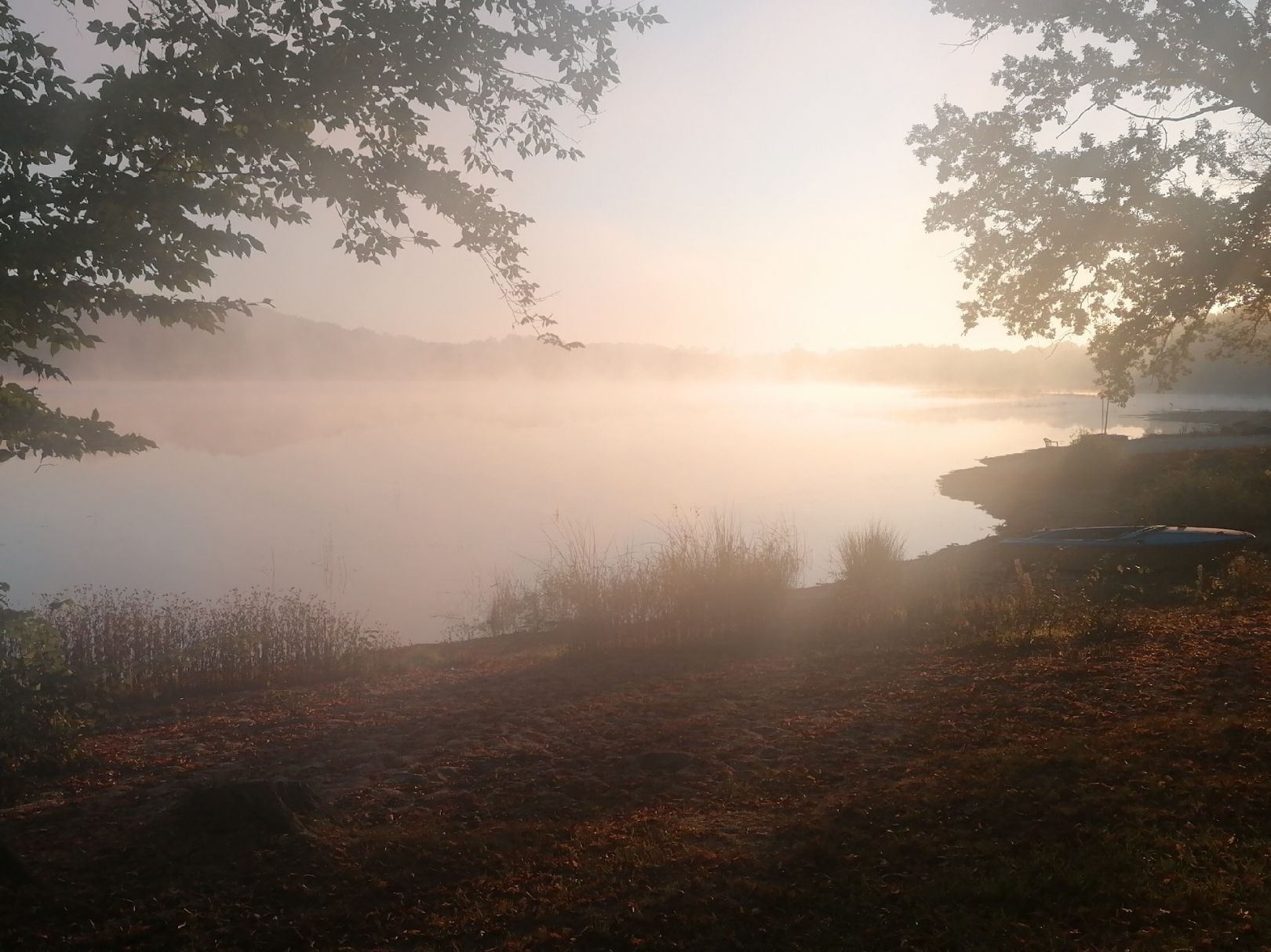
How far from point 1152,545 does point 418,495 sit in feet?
87.6

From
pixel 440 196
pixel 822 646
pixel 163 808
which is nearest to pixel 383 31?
pixel 440 196

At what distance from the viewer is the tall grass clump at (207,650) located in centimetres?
1045

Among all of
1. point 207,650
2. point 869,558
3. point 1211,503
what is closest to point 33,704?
point 207,650

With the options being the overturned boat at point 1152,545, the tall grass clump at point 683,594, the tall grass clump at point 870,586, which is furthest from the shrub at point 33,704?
the overturned boat at point 1152,545

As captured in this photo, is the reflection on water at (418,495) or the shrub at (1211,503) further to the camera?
the reflection on water at (418,495)

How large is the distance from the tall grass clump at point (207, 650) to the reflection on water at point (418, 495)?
5206 mm

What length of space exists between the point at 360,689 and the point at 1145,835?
743 cm

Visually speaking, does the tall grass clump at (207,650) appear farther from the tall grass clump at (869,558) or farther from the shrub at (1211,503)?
the shrub at (1211,503)

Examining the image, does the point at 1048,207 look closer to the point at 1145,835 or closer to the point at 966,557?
the point at 1145,835

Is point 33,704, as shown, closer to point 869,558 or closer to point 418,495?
point 869,558

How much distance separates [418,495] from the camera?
118 ft

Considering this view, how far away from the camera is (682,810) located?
5504mm

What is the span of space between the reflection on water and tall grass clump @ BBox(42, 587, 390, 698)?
5.21 metres

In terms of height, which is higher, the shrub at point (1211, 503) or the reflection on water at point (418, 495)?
the shrub at point (1211, 503)
